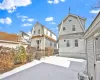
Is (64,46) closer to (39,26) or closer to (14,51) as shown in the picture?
(39,26)

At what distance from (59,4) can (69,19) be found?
23.3ft

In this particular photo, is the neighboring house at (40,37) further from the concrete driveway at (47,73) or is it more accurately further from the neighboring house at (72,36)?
the concrete driveway at (47,73)

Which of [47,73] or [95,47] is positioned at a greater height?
[95,47]

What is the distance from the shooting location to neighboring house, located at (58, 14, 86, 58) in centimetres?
2288

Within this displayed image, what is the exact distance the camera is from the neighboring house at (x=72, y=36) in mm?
22875

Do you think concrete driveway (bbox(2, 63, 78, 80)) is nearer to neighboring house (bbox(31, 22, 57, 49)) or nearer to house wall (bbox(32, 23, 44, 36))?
neighboring house (bbox(31, 22, 57, 49))

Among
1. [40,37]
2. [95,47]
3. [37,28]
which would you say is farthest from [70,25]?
[95,47]

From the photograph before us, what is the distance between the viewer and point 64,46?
25.4 metres

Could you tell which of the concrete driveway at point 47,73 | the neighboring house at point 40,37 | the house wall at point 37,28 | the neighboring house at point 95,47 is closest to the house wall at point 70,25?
the neighboring house at point 40,37

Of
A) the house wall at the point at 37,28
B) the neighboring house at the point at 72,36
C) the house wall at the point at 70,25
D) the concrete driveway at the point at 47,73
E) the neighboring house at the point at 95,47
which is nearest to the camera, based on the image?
the neighboring house at the point at 95,47

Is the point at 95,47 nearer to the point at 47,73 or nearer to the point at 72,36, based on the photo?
the point at 47,73

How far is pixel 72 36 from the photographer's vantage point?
2412 centimetres

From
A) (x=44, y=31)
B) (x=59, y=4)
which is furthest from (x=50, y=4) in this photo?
(x=44, y=31)

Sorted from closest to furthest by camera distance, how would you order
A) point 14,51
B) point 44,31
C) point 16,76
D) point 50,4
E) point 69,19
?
point 16,76
point 14,51
point 50,4
point 69,19
point 44,31
